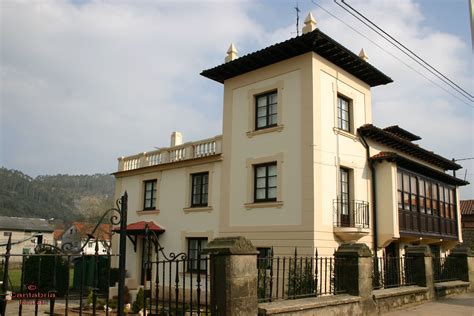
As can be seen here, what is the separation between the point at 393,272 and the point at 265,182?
18.9 ft

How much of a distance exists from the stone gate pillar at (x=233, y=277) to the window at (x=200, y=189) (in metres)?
12.2

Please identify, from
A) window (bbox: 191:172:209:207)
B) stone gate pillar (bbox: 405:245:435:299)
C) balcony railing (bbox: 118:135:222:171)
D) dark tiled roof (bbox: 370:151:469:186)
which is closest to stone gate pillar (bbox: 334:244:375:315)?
stone gate pillar (bbox: 405:245:435:299)

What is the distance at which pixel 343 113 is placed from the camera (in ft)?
57.0

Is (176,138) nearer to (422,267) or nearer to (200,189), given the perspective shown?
(200,189)

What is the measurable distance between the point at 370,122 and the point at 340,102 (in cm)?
209

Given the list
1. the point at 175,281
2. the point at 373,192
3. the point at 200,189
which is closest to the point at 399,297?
the point at 175,281

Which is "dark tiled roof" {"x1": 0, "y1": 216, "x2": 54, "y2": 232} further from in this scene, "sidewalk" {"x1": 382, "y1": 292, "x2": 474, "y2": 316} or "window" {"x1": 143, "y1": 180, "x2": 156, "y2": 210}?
"sidewalk" {"x1": 382, "y1": 292, "x2": 474, "y2": 316}

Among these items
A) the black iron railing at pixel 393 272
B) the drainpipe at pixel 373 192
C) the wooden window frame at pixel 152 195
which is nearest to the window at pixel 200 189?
the wooden window frame at pixel 152 195

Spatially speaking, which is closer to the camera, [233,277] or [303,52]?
[233,277]

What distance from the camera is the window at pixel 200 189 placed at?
19.2 m

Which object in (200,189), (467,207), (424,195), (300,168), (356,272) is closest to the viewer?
(356,272)

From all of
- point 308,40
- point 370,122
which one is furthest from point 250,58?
point 370,122

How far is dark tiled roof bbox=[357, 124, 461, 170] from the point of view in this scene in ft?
57.3

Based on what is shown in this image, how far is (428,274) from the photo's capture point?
13492mm
